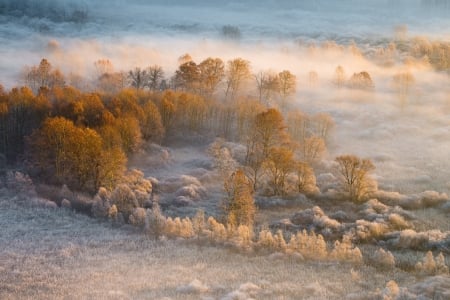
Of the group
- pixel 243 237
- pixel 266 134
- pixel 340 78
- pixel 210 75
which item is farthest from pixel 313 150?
pixel 340 78

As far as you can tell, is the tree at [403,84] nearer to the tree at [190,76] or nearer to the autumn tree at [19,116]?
the tree at [190,76]

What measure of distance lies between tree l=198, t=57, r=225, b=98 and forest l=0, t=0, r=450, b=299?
0.33 meters

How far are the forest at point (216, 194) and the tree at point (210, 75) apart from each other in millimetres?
333

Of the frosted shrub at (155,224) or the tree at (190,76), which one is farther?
the tree at (190,76)

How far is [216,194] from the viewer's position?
252ft

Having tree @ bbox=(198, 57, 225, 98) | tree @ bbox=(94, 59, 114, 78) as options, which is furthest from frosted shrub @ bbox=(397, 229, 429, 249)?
tree @ bbox=(94, 59, 114, 78)

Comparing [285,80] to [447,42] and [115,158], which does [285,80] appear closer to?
[115,158]

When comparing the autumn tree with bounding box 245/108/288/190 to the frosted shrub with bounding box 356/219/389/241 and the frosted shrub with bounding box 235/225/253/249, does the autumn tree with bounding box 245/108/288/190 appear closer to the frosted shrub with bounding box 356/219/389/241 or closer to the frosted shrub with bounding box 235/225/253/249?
the frosted shrub with bounding box 356/219/389/241

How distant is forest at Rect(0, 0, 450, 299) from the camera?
48.2 meters

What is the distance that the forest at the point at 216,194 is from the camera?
48.2 metres

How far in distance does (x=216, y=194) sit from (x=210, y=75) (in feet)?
161

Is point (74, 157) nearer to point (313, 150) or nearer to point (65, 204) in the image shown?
point (65, 204)

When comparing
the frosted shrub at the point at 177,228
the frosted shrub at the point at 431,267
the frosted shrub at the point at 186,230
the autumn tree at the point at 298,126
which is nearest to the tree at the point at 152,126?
the autumn tree at the point at 298,126

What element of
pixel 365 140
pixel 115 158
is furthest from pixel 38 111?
pixel 365 140
